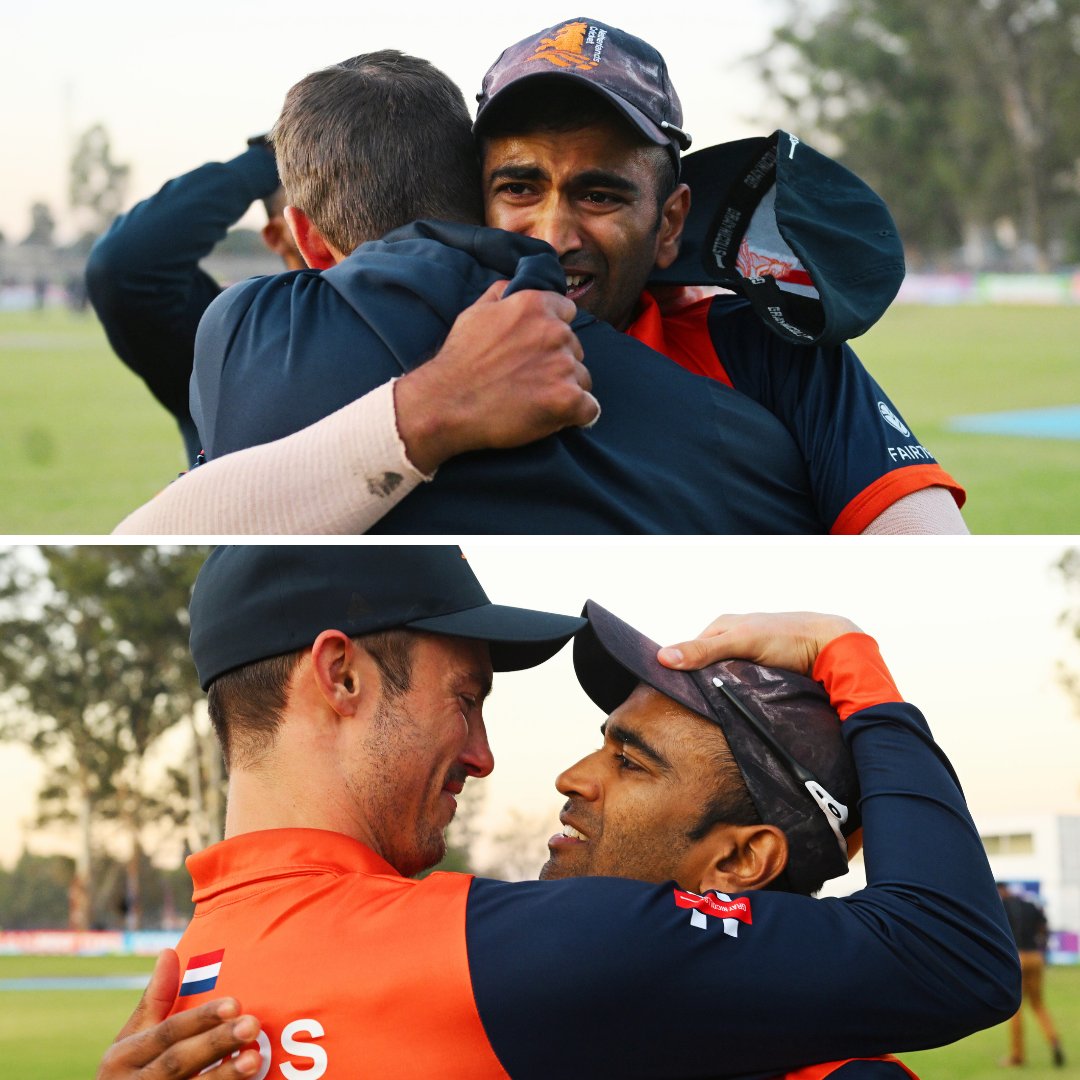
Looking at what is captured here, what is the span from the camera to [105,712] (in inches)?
93.8

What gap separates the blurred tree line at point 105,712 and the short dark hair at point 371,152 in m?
0.50

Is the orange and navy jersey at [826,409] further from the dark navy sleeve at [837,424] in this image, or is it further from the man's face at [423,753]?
the man's face at [423,753]

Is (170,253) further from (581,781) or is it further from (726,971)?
(726,971)

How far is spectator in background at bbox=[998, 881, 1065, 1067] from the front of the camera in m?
2.09

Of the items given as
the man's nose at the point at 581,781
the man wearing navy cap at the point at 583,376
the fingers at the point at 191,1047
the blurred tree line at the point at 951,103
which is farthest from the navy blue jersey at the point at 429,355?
the blurred tree line at the point at 951,103

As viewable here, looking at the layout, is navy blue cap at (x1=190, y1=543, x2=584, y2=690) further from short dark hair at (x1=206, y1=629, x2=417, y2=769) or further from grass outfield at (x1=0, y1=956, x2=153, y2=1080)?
grass outfield at (x1=0, y1=956, x2=153, y2=1080)

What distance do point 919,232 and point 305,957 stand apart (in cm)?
4972

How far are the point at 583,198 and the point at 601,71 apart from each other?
18cm

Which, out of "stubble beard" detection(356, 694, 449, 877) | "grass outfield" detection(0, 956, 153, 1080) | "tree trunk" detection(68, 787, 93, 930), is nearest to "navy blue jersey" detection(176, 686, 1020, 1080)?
"stubble beard" detection(356, 694, 449, 877)

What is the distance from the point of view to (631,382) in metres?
1.77

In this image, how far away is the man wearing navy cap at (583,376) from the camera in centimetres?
162

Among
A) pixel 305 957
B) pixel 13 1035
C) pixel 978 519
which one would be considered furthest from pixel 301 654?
pixel 978 519

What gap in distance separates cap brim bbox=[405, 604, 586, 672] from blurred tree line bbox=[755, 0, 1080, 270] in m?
46.5

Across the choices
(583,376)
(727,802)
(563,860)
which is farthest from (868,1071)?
(583,376)
